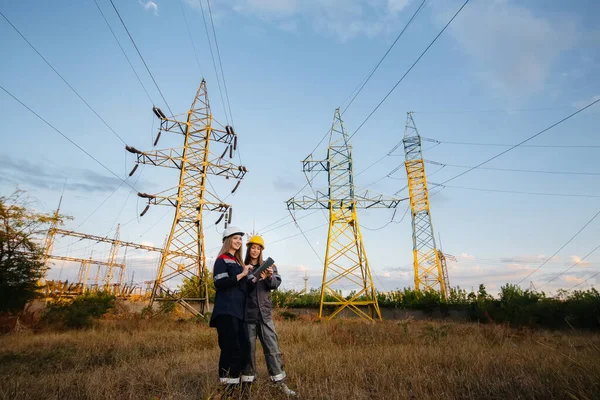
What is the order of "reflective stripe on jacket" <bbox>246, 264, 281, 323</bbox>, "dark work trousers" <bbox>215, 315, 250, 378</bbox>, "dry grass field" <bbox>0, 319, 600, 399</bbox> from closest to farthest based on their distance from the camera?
"dry grass field" <bbox>0, 319, 600, 399</bbox>, "dark work trousers" <bbox>215, 315, 250, 378</bbox>, "reflective stripe on jacket" <bbox>246, 264, 281, 323</bbox>

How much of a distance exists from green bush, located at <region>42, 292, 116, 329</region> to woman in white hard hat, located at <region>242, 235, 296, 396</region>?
451 inches

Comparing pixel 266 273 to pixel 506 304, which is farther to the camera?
pixel 506 304

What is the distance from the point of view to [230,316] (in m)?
3.41

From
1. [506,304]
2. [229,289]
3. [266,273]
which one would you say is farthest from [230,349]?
[506,304]

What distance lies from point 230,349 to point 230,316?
0.33 metres

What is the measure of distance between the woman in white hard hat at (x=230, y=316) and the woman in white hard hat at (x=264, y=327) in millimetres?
96

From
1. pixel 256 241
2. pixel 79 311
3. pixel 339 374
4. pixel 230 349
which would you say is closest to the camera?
pixel 230 349

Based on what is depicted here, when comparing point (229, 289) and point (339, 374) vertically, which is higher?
point (229, 289)

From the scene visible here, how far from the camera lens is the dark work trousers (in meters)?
3.30

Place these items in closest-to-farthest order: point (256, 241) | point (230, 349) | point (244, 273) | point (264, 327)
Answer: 1. point (230, 349)
2. point (244, 273)
3. point (264, 327)
4. point (256, 241)

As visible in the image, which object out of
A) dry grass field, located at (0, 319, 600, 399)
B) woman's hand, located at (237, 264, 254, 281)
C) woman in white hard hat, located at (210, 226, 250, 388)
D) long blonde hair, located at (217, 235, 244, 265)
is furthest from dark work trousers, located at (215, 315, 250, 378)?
long blonde hair, located at (217, 235, 244, 265)

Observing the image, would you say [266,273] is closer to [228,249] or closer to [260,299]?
[260,299]

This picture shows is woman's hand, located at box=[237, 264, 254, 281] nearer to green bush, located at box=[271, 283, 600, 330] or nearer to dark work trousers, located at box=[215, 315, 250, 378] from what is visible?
dark work trousers, located at box=[215, 315, 250, 378]

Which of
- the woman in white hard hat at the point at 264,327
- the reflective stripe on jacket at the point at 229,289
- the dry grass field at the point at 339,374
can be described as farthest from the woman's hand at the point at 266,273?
the dry grass field at the point at 339,374
